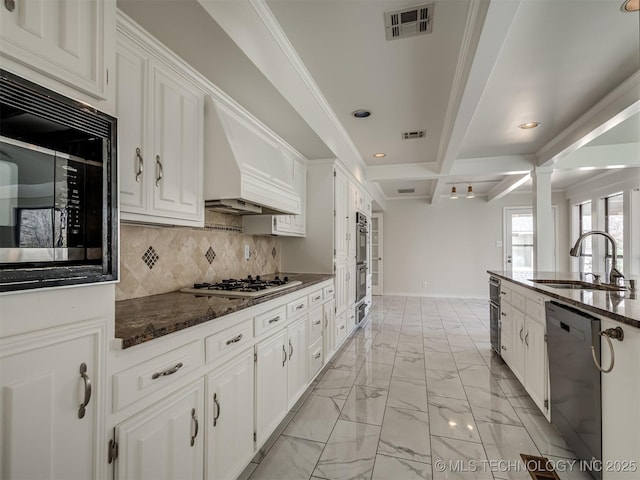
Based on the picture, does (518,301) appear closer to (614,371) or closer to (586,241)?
(614,371)

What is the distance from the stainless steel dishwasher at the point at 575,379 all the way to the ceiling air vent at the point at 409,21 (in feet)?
5.93

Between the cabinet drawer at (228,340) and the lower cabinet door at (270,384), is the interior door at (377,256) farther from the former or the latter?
the cabinet drawer at (228,340)

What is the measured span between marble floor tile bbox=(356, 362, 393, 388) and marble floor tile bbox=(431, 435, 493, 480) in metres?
0.84

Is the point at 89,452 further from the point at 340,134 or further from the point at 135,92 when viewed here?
the point at 340,134

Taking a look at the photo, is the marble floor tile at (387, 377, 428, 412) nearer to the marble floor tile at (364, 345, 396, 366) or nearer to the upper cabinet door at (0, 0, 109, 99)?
the marble floor tile at (364, 345, 396, 366)

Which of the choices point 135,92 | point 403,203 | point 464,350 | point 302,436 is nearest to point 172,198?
point 135,92

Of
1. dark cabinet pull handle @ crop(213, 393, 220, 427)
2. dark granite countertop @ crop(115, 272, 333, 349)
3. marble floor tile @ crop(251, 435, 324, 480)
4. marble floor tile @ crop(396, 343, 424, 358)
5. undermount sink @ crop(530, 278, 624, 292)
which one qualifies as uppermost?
dark granite countertop @ crop(115, 272, 333, 349)

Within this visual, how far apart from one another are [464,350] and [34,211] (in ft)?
13.6

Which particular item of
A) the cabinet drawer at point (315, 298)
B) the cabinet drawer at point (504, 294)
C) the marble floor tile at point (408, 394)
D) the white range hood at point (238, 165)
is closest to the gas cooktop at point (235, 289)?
the cabinet drawer at point (315, 298)

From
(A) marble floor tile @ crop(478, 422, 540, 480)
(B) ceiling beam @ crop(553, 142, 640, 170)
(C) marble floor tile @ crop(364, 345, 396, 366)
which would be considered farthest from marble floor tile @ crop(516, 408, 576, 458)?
(B) ceiling beam @ crop(553, 142, 640, 170)

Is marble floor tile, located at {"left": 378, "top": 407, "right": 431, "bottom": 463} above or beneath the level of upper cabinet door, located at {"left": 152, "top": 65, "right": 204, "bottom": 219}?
beneath

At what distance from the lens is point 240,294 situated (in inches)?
76.4

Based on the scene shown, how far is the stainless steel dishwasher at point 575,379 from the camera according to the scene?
1.58m

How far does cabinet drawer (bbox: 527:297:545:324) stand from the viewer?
89.9 inches
